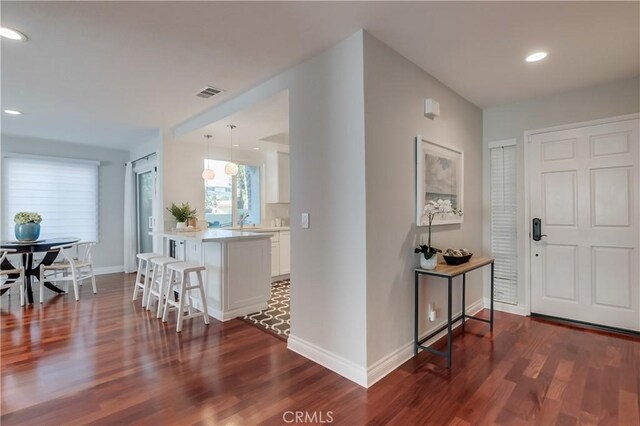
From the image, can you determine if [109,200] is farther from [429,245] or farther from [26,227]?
[429,245]

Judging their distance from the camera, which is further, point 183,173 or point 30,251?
point 183,173

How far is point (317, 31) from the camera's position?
223 cm

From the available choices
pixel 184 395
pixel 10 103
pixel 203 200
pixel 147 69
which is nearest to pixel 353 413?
pixel 184 395

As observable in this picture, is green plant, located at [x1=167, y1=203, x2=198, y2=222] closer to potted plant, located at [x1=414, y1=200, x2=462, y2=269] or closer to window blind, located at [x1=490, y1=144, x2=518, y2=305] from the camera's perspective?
potted plant, located at [x1=414, y1=200, x2=462, y2=269]

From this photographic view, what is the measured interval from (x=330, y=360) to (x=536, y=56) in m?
2.96

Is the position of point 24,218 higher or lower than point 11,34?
lower

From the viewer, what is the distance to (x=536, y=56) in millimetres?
2594

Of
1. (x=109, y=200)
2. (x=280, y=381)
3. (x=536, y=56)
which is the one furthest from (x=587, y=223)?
(x=109, y=200)

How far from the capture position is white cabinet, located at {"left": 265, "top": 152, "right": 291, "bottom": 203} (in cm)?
588

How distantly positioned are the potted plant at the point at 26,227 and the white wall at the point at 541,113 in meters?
6.10

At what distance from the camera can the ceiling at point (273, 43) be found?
200 centimetres

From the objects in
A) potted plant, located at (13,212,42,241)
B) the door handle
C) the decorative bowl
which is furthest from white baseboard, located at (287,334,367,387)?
potted plant, located at (13,212,42,241)

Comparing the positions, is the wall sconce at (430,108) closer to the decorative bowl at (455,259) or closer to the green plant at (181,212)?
the decorative bowl at (455,259)

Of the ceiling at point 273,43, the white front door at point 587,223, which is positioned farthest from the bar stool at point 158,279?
the white front door at point 587,223
